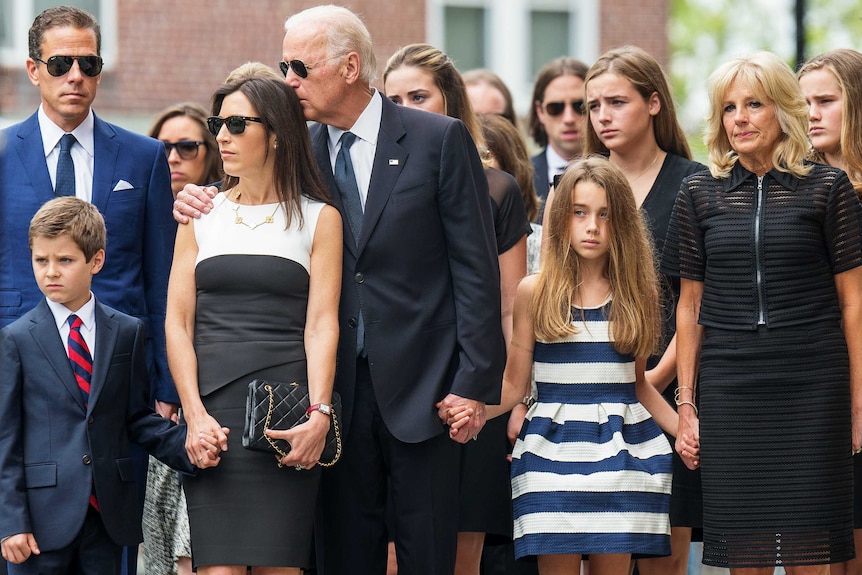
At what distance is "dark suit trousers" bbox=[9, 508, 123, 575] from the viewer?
516cm

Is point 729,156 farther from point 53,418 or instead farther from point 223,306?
point 53,418

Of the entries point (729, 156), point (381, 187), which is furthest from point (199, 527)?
point (729, 156)

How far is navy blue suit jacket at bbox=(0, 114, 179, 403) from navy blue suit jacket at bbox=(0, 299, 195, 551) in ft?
1.49

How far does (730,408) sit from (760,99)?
120cm

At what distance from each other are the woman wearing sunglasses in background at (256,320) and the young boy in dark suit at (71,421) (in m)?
0.18

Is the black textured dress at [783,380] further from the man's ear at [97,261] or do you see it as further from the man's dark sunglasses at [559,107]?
the man's dark sunglasses at [559,107]

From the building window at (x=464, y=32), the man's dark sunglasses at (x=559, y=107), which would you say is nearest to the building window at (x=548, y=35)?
the building window at (x=464, y=32)

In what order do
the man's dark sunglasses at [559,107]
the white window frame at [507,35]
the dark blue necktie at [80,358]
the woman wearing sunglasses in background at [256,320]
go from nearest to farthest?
the woman wearing sunglasses in background at [256,320]
the dark blue necktie at [80,358]
the man's dark sunglasses at [559,107]
the white window frame at [507,35]

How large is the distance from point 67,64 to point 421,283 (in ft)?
5.68

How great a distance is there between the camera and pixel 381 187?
17.6 ft

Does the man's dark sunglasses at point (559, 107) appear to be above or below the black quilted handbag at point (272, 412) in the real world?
above

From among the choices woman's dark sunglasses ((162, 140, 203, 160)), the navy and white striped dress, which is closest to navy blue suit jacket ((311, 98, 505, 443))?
the navy and white striped dress

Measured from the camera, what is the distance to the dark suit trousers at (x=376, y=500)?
5348 millimetres

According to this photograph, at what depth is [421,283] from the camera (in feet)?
17.8
